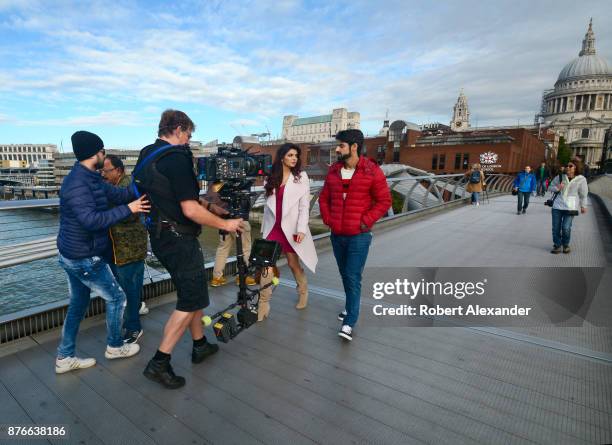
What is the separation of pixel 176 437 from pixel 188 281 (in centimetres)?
88

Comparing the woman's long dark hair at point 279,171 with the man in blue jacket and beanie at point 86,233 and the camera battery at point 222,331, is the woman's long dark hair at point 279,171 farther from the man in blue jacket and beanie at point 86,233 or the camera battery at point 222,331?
the camera battery at point 222,331

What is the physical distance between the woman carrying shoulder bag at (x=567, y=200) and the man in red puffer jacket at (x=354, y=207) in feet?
13.8

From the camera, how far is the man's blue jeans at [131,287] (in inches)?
111

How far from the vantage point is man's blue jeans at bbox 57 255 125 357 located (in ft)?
7.73

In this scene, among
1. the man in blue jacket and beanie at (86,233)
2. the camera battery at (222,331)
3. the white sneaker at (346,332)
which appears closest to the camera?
the man in blue jacket and beanie at (86,233)

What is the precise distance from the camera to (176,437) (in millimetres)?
1896

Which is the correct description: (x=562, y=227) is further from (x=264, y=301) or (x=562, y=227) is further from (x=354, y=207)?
(x=264, y=301)

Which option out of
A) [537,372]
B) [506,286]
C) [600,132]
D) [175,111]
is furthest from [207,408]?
[600,132]

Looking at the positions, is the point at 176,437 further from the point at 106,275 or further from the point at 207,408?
the point at 106,275

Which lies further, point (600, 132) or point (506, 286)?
point (600, 132)

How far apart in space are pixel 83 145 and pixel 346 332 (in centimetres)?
237

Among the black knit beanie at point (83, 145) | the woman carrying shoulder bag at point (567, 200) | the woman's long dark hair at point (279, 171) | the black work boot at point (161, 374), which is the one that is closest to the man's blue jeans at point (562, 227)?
the woman carrying shoulder bag at point (567, 200)

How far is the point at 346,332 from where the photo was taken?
2945 millimetres

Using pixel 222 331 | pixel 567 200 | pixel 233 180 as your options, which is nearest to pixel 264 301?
pixel 222 331
